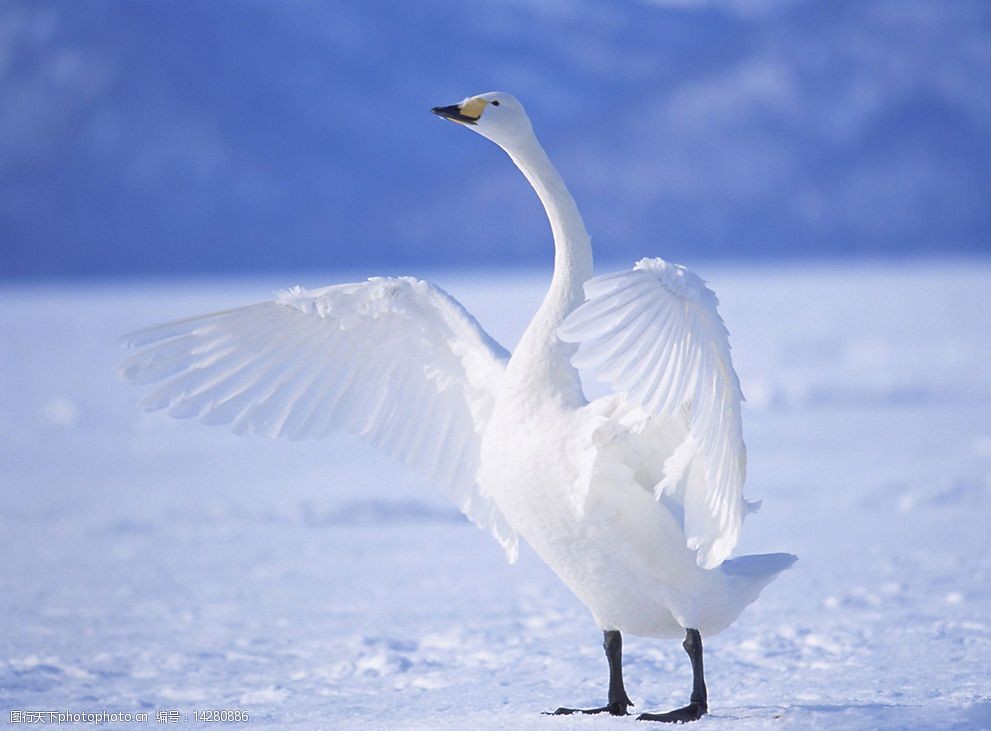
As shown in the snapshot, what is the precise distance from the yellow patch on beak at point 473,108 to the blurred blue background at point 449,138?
73.0m

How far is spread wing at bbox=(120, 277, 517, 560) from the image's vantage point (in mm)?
4426

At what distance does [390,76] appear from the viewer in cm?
9969

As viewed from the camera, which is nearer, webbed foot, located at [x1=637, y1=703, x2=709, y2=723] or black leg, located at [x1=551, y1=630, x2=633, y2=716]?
webbed foot, located at [x1=637, y1=703, x2=709, y2=723]

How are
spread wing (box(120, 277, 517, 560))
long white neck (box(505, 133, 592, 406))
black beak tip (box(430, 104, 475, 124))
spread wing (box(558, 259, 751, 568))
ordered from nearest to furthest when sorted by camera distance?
spread wing (box(558, 259, 751, 568)), long white neck (box(505, 133, 592, 406)), black beak tip (box(430, 104, 475, 124)), spread wing (box(120, 277, 517, 560))

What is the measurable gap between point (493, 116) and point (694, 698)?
5.81ft

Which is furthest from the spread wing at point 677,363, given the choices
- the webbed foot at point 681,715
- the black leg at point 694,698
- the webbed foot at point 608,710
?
the webbed foot at point 608,710

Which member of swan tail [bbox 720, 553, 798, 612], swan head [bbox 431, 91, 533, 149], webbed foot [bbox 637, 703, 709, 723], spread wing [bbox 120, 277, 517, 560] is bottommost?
webbed foot [bbox 637, 703, 709, 723]

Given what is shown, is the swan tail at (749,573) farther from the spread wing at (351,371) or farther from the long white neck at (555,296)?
the spread wing at (351,371)

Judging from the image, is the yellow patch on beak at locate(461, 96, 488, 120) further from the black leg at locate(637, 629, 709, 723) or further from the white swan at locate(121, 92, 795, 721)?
the black leg at locate(637, 629, 709, 723)

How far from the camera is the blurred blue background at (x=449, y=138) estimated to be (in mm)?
83188

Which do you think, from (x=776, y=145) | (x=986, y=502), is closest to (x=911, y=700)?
(x=986, y=502)

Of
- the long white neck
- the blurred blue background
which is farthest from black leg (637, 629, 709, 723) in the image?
the blurred blue background

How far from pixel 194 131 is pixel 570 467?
92.5 m

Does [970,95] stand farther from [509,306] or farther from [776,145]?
[509,306]
